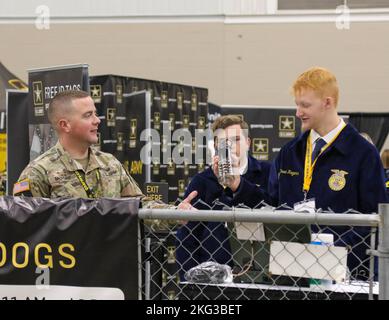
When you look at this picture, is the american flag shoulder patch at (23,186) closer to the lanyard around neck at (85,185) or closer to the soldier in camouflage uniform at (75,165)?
the soldier in camouflage uniform at (75,165)

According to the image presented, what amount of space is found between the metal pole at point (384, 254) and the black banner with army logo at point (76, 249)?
91 centimetres

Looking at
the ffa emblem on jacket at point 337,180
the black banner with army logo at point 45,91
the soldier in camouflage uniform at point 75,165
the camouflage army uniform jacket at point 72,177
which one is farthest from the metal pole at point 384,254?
the black banner with army logo at point 45,91

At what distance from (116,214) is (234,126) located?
1.53 metres

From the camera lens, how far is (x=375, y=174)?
3242 millimetres

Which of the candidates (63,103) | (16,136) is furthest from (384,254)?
(16,136)

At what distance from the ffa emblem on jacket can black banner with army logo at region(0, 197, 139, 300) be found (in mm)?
1142

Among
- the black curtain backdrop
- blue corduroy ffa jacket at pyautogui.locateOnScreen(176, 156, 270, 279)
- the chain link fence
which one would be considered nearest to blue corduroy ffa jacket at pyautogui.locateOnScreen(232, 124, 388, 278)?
the chain link fence

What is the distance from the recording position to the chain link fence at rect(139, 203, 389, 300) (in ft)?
7.83

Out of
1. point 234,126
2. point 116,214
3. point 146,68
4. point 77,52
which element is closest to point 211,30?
point 146,68

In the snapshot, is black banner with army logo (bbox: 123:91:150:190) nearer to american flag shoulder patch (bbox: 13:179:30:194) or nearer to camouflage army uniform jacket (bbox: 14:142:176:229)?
camouflage army uniform jacket (bbox: 14:142:176:229)

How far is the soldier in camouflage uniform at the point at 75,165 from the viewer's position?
11.7 ft

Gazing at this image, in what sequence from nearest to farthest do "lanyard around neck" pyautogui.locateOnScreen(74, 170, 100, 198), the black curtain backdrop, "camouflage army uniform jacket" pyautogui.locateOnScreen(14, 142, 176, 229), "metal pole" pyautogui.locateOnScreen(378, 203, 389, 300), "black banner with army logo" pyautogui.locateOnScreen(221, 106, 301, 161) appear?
"metal pole" pyautogui.locateOnScreen(378, 203, 389, 300)
"camouflage army uniform jacket" pyautogui.locateOnScreen(14, 142, 176, 229)
"lanyard around neck" pyautogui.locateOnScreen(74, 170, 100, 198)
"black banner with army logo" pyautogui.locateOnScreen(221, 106, 301, 161)
the black curtain backdrop

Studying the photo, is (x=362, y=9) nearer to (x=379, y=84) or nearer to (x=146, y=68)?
(x=379, y=84)
